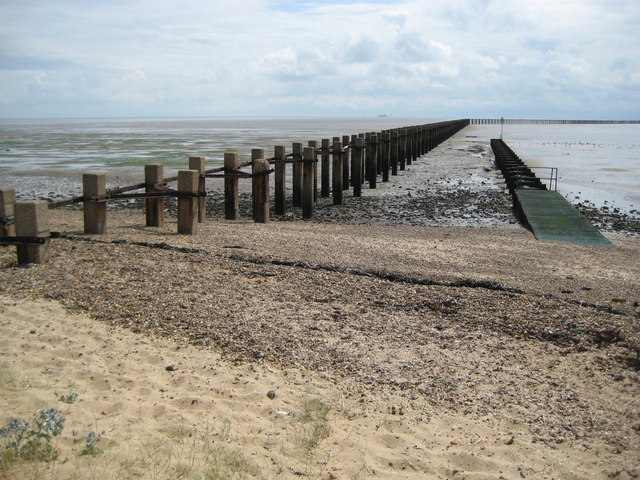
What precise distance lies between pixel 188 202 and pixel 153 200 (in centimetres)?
117

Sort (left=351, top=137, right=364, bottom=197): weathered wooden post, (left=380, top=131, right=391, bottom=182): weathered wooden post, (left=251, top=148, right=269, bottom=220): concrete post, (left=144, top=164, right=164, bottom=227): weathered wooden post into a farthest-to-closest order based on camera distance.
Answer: (left=380, top=131, right=391, bottom=182): weathered wooden post → (left=351, top=137, right=364, bottom=197): weathered wooden post → (left=251, top=148, right=269, bottom=220): concrete post → (left=144, top=164, right=164, bottom=227): weathered wooden post

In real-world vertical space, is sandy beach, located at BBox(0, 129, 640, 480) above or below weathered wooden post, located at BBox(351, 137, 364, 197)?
below

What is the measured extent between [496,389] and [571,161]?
96.7 feet

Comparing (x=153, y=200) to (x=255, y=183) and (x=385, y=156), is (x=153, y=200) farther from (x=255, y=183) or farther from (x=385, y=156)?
(x=385, y=156)

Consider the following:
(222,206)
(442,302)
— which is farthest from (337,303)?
(222,206)

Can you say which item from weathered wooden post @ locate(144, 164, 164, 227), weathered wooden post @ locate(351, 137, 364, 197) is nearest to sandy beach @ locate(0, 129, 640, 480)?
weathered wooden post @ locate(144, 164, 164, 227)

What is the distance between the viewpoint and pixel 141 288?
5918mm

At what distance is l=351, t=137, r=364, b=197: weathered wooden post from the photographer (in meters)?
16.6

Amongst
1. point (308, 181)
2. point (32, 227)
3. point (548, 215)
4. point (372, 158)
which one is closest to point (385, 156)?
point (372, 158)

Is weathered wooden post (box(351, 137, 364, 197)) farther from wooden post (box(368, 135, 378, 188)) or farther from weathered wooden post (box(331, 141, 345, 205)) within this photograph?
wooden post (box(368, 135, 378, 188))

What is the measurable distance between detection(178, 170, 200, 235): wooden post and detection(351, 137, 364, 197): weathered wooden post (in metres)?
8.35

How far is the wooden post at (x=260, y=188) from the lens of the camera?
36.2ft

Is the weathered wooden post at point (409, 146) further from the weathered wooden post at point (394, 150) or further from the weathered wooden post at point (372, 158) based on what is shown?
the weathered wooden post at point (372, 158)

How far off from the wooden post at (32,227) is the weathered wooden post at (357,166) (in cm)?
1093
